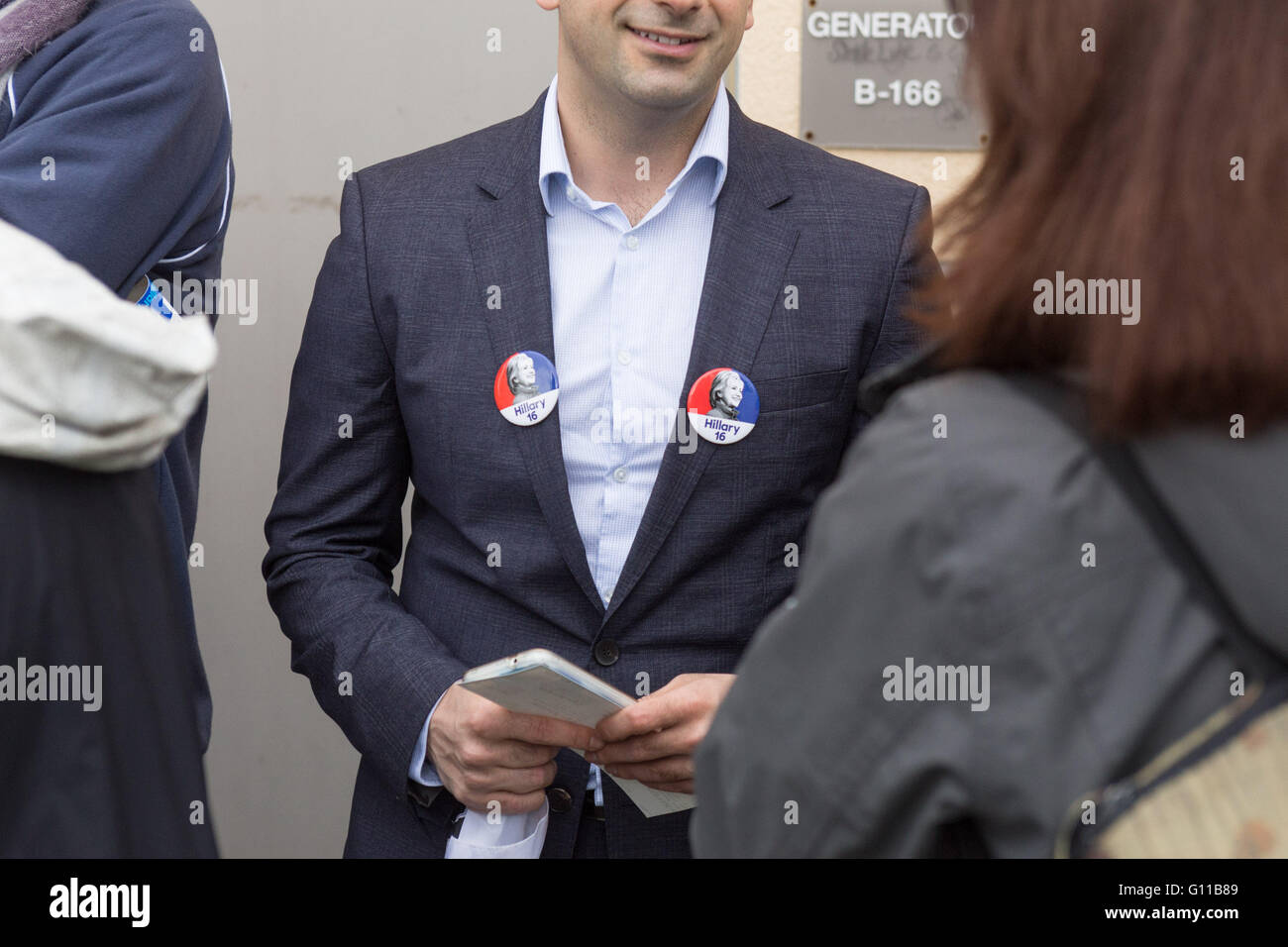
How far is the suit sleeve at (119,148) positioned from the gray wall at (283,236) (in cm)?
82

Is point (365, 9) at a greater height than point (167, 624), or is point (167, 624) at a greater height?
point (365, 9)

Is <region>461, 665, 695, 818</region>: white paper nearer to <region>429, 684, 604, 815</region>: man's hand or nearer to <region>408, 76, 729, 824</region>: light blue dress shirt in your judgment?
<region>429, 684, 604, 815</region>: man's hand

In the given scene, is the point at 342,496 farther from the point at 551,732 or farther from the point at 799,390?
the point at 799,390

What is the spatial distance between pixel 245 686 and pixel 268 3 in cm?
132

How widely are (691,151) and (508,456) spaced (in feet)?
1.66

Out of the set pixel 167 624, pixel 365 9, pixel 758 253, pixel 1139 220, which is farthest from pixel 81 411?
pixel 365 9

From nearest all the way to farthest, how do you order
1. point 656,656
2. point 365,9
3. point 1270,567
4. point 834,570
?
point 1270,567 < point 834,570 < point 656,656 < point 365,9

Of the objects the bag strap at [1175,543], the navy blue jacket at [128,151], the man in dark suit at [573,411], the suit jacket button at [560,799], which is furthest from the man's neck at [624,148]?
the bag strap at [1175,543]

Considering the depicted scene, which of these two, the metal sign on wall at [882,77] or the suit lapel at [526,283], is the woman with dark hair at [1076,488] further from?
the metal sign on wall at [882,77]

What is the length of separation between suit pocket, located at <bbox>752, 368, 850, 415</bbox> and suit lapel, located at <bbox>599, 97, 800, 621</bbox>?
39 mm

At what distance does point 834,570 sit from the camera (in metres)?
0.89

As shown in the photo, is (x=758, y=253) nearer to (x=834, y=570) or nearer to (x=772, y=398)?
(x=772, y=398)

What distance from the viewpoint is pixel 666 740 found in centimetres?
156

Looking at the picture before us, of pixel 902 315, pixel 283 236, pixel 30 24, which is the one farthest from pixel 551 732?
pixel 283 236
